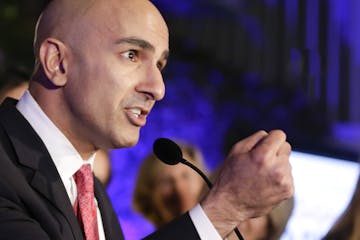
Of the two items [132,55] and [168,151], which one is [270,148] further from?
[132,55]

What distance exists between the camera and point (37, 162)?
57.3 inches

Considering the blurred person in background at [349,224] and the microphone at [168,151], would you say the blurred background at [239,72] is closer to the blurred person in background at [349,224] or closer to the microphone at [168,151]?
the blurred person in background at [349,224]

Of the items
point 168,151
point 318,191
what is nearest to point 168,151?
point 168,151

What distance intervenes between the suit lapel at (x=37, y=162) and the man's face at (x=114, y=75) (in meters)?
0.10

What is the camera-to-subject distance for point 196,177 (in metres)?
2.85

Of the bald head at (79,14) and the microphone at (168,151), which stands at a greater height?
the bald head at (79,14)

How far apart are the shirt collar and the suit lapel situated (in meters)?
0.02

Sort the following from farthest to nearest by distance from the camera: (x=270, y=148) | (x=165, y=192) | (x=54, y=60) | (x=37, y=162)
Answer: (x=165, y=192)
(x=54, y=60)
(x=37, y=162)
(x=270, y=148)

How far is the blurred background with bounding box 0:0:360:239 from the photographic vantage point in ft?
14.2

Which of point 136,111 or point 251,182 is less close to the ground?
point 136,111

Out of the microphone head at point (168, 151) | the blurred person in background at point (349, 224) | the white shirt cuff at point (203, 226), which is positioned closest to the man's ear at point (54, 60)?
the microphone head at point (168, 151)

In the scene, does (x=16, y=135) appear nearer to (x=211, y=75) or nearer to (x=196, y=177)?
(x=196, y=177)

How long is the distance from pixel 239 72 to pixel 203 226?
12.1 ft

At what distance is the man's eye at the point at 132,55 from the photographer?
5.01 ft
